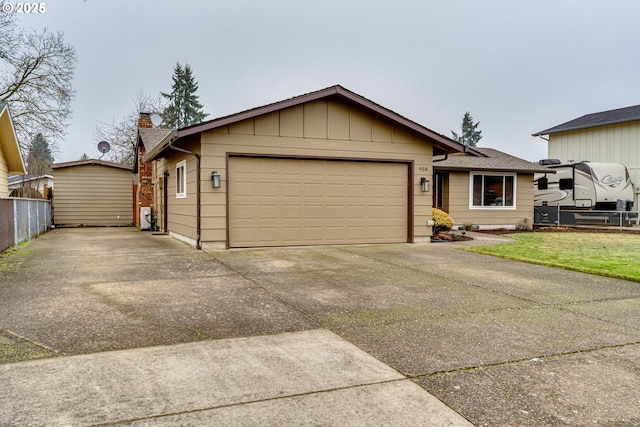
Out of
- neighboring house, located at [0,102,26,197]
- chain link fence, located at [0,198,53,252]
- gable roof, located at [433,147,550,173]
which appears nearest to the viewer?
chain link fence, located at [0,198,53,252]

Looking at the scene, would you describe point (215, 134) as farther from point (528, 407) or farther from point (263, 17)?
point (263, 17)

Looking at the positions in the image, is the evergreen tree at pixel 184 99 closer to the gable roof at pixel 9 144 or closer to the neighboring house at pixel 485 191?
the gable roof at pixel 9 144

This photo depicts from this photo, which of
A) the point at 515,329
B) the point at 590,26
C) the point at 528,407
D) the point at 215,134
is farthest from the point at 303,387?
the point at 590,26

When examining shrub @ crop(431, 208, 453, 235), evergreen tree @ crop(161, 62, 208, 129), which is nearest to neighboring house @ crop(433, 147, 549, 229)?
shrub @ crop(431, 208, 453, 235)

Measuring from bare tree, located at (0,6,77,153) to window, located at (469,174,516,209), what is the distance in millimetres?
18658

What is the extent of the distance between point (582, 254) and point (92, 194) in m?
18.9

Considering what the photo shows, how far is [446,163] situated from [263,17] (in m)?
11.1

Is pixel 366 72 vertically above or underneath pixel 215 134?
above

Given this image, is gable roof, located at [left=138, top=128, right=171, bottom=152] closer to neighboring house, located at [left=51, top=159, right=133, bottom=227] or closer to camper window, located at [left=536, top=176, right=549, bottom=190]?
neighboring house, located at [left=51, top=159, right=133, bottom=227]

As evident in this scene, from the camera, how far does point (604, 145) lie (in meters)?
23.8

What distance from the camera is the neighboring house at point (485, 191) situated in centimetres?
1617

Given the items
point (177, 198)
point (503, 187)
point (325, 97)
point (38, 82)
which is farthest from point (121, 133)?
point (503, 187)

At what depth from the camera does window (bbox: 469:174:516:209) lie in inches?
652

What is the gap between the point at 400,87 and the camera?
105 feet
